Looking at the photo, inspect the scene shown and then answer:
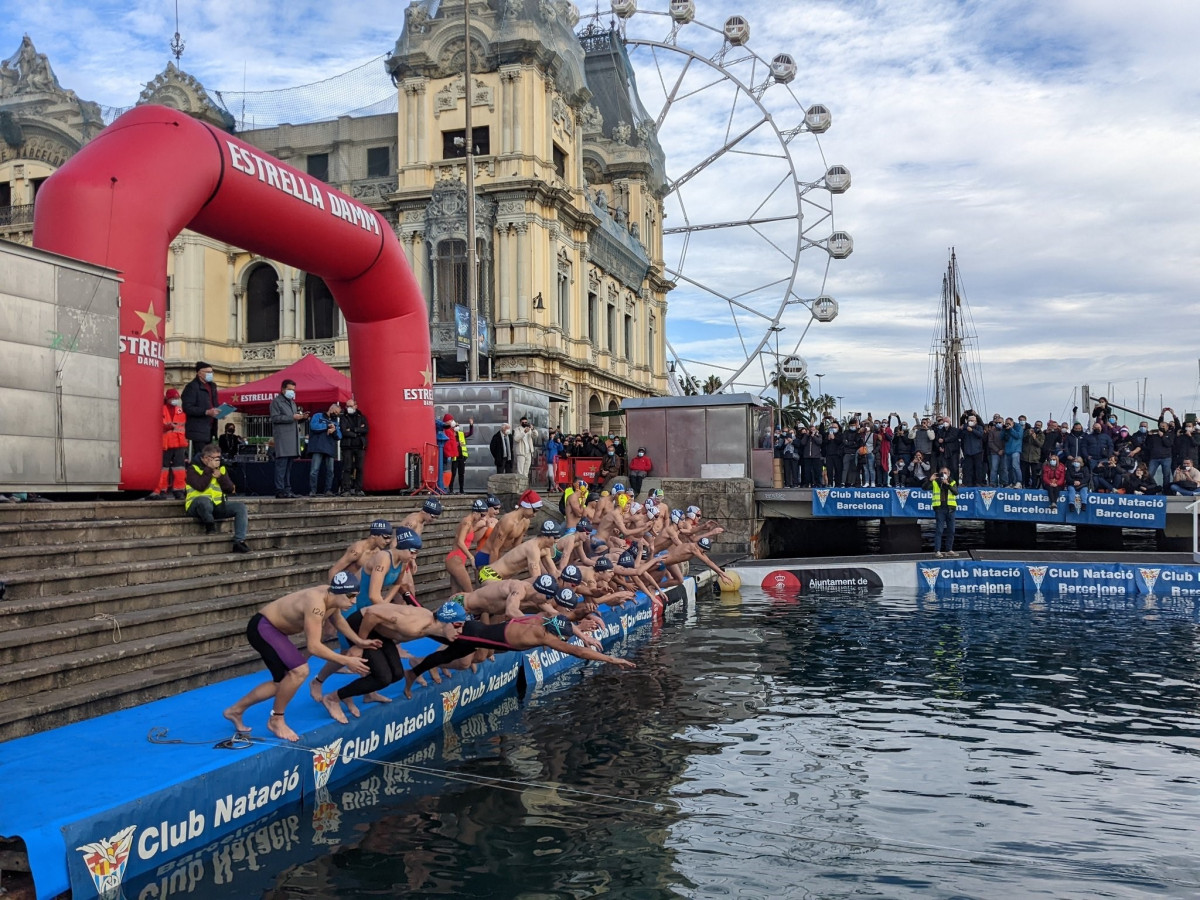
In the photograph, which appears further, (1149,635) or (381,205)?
(381,205)

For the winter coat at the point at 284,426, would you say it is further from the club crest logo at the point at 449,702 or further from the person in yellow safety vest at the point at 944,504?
the person in yellow safety vest at the point at 944,504

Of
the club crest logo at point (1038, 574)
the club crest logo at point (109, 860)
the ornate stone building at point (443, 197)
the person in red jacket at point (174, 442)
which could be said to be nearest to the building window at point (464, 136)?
the ornate stone building at point (443, 197)

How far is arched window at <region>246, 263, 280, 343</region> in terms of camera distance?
4175cm

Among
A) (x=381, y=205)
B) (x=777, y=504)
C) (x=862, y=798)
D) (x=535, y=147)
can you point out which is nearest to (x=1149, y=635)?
(x=862, y=798)

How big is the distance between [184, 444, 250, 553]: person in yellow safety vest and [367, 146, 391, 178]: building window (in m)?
31.8

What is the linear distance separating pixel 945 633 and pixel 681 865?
10686mm

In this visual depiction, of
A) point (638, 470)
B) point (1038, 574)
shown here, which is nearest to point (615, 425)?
point (638, 470)

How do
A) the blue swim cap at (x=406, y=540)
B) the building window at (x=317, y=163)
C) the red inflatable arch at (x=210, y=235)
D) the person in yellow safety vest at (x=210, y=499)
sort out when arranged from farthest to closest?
the building window at (x=317, y=163) → the person in yellow safety vest at (x=210, y=499) → the red inflatable arch at (x=210, y=235) → the blue swim cap at (x=406, y=540)

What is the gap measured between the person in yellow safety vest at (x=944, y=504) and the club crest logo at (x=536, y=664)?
13.9 meters

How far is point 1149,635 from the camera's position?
51.2 ft

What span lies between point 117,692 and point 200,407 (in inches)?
259

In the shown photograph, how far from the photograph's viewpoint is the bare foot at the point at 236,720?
7508 millimetres

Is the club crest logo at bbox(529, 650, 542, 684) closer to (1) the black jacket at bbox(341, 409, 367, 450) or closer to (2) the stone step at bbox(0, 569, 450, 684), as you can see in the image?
(2) the stone step at bbox(0, 569, 450, 684)

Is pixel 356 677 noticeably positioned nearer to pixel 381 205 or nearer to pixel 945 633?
pixel 945 633
